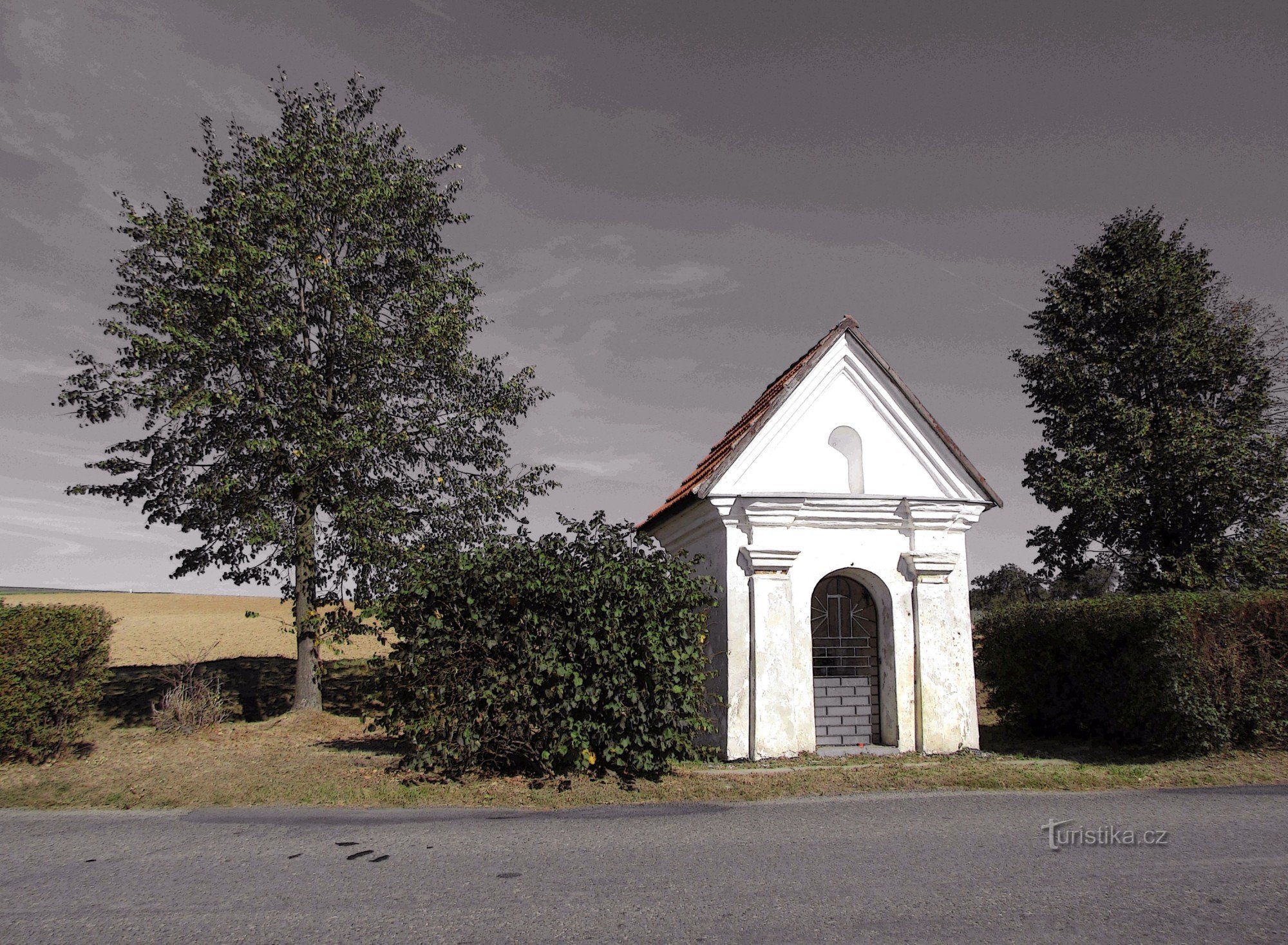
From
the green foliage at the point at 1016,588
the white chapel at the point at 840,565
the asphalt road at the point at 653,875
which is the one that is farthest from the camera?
the green foliage at the point at 1016,588

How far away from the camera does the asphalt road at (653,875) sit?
183 inches

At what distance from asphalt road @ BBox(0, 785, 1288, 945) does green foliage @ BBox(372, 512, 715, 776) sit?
1.14m

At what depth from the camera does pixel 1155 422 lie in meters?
21.9

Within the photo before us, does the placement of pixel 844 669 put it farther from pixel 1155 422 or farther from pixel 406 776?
pixel 1155 422

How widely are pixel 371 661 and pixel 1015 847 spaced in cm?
674

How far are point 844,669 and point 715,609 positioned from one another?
2183 millimetres

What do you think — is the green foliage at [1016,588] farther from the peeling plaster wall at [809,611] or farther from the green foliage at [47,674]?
the green foliage at [47,674]

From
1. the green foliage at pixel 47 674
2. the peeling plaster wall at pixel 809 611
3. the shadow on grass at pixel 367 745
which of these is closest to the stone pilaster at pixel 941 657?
the peeling plaster wall at pixel 809 611

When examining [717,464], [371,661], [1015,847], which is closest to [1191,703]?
[1015,847]

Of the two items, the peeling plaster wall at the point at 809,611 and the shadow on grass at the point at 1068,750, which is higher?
the peeling plaster wall at the point at 809,611

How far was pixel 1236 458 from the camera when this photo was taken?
2008 cm

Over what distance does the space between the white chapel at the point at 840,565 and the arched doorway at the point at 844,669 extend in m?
0.02

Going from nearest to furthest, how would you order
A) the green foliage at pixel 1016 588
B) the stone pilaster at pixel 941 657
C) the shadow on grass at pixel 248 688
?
the stone pilaster at pixel 941 657 < the shadow on grass at pixel 248 688 < the green foliage at pixel 1016 588

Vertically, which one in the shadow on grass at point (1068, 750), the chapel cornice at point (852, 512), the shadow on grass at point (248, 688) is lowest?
the shadow on grass at point (1068, 750)
